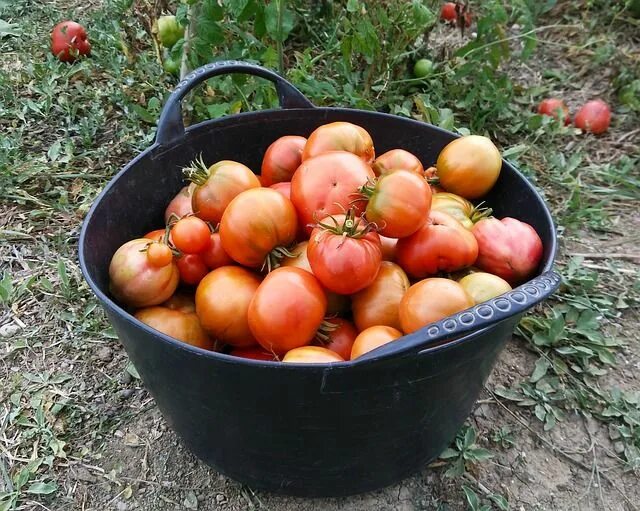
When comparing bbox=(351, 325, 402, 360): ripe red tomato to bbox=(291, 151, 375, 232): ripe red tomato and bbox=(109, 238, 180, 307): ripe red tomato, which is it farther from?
bbox=(109, 238, 180, 307): ripe red tomato

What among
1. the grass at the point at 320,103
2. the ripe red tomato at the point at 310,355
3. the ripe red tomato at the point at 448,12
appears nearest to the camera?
the ripe red tomato at the point at 310,355

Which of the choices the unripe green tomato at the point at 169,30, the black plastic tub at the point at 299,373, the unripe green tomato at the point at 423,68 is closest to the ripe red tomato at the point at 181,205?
the black plastic tub at the point at 299,373

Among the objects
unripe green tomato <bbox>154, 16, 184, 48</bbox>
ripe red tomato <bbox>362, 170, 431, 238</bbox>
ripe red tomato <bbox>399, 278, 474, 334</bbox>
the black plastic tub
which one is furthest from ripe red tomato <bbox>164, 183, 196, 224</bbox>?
unripe green tomato <bbox>154, 16, 184, 48</bbox>

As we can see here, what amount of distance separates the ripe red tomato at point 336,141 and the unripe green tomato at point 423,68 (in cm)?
135

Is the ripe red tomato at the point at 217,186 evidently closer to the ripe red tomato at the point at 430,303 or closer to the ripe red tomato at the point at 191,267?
the ripe red tomato at the point at 191,267

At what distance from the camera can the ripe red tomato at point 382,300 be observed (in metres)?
1.20

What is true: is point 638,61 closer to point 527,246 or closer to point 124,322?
point 527,246

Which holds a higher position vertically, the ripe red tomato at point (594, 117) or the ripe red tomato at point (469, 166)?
the ripe red tomato at point (469, 166)

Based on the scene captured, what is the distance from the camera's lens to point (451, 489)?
1463mm

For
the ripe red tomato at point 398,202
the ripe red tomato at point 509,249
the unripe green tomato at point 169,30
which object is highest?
the ripe red tomato at point 398,202

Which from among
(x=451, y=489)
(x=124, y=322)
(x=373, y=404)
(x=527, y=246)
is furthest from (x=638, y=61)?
(x=124, y=322)

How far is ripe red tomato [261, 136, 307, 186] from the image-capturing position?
1490 mm

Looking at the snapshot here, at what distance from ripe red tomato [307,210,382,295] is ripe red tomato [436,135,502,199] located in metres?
0.40

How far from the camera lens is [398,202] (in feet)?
3.84
